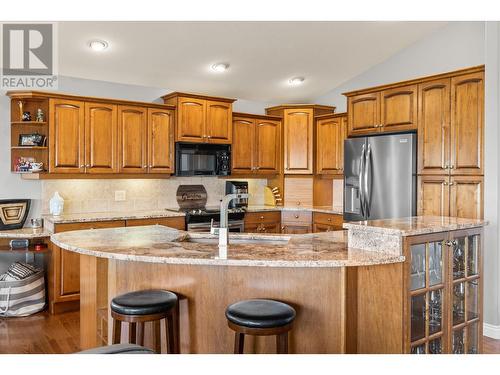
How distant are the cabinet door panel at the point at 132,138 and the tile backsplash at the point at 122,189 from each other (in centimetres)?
36

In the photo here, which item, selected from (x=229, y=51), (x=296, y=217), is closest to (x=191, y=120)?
(x=229, y=51)

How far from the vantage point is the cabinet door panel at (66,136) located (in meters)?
4.46

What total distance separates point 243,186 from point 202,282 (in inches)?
133

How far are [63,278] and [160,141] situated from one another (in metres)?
1.87

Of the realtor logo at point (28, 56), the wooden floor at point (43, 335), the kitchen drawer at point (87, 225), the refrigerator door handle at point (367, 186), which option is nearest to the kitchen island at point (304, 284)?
the wooden floor at point (43, 335)

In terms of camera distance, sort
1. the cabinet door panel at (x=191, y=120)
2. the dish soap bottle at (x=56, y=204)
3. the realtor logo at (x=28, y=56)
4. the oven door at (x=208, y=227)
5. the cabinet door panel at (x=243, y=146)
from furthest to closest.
A: 1. the cabinet door panel at (x=243, y=146)
2. the cabinet door panel at (x=191, y=120)
3. the oven door at (x=208, y=227)
4. the dish soap bottle at (x=56, y=204)
5. the realtor logo at (x=28, y=56)

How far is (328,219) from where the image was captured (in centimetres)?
540

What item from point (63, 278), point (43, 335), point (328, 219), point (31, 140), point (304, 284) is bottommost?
point (43, 335)

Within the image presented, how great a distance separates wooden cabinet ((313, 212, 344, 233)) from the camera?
5.27 metres

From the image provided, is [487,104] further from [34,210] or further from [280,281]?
[34,210]

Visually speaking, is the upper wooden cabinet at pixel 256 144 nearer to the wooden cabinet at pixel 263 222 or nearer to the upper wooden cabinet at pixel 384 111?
the wooden cabinet at pixel 263 222

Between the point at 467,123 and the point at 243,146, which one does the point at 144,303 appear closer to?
the point at 467,123

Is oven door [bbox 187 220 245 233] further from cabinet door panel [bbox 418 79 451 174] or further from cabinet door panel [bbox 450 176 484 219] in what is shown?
cabinet door panel [bbox 450 176 484 219]

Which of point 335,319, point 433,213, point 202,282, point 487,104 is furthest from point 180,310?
point 487,104
